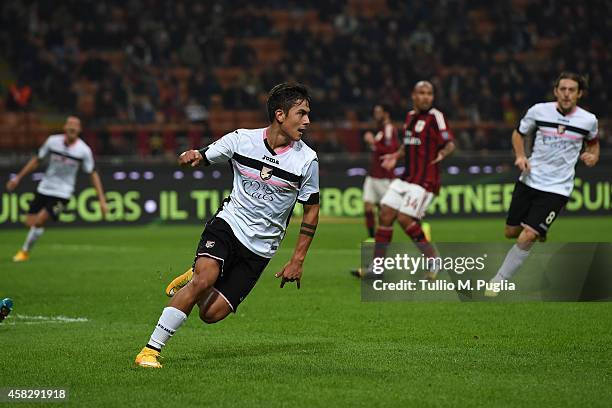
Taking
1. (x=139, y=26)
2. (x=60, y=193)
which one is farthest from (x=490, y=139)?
(x=60, y=193)

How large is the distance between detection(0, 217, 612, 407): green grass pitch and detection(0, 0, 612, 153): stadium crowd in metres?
15.8

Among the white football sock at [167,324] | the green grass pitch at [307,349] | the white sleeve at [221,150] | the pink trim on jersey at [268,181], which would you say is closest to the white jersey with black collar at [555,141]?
the green grass pitch at [307,349]

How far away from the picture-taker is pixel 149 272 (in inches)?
605

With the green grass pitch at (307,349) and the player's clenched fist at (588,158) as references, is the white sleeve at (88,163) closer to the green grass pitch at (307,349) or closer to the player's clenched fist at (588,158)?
the green grass pitch at (307,349)

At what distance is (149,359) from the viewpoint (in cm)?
768

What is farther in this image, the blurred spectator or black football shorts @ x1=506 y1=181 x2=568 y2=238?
the blurred spectator

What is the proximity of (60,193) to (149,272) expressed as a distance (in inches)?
136

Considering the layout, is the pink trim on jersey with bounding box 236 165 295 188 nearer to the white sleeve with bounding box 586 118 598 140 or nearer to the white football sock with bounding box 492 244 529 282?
the white football sock with bounding box 492 244 529 282

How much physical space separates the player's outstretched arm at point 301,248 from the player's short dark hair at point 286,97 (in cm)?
76

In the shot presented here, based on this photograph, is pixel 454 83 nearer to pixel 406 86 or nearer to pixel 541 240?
pixel 406 86

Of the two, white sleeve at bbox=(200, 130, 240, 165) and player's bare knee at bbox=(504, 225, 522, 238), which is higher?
white sleeve at bbox=(200, 130, 240, 165)

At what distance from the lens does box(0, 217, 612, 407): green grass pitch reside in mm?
6789

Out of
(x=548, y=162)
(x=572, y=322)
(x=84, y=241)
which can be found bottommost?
(x=84, y=241)

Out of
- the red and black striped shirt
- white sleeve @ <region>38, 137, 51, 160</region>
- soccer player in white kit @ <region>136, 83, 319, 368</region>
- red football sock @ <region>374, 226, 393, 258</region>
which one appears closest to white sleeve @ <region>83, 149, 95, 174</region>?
white sleeve @ <region>38, 137, 51, 160</region>
